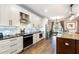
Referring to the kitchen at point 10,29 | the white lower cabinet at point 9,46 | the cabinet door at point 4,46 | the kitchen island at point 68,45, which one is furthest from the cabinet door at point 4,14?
the kitchen island at point 68,45

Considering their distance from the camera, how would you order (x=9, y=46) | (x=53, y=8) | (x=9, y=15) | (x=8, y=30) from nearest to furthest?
1. (x=9, y=46)
2. (x=9, y=15)
3. (x=8, y=30)
4. (x=53, y=8)

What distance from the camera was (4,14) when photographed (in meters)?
3.42

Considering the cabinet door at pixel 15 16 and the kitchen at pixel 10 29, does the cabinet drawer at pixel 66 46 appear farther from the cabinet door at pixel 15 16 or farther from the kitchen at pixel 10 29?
the cabinet door at pixel 15 16

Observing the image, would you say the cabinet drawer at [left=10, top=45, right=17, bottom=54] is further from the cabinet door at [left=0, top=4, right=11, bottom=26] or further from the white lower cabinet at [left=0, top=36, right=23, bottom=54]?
the cabinet door at [left=0, top=4, right=11, bottom=26]

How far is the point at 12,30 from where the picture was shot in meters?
4.07

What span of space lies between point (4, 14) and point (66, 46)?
232 centimetres

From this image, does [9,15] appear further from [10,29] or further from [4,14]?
[10,29]

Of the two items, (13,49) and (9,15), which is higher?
(9,15)

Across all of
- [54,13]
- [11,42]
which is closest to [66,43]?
[11,42]

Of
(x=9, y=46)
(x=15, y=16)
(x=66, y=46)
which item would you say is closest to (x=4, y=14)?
(x=15, y=16)

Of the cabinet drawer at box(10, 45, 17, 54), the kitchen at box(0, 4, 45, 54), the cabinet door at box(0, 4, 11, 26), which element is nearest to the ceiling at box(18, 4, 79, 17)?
the kitchen at box(0, 4, 45, 54)

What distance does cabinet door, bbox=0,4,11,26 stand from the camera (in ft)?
10.8
